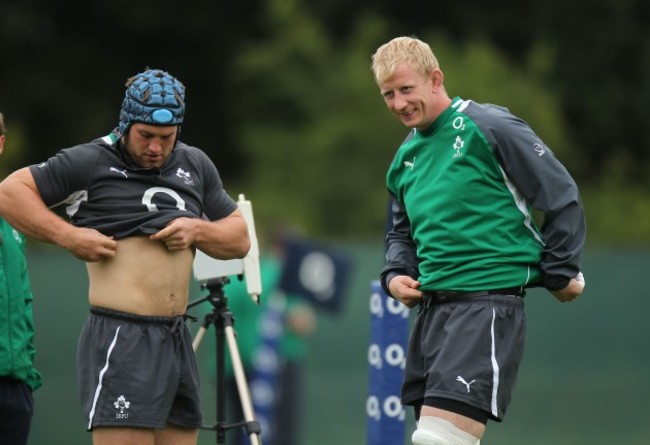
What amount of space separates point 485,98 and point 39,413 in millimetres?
9269

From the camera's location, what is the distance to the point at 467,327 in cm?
530

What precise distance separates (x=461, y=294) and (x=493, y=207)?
13.8 inches

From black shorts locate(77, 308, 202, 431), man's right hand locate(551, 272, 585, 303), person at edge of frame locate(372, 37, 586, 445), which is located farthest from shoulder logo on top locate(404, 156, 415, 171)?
black shorts locate(77, 308, 202, 431)

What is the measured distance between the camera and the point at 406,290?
549 cm

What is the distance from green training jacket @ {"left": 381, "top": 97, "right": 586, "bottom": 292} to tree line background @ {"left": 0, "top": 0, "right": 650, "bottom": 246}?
1359 centimetres

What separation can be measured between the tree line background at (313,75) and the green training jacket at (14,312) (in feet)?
42.6

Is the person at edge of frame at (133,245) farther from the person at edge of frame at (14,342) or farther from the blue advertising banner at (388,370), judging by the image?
the blue advertising banner at (388,370)

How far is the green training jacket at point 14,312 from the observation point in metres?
5.93

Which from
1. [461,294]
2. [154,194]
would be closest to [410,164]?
[461,294]

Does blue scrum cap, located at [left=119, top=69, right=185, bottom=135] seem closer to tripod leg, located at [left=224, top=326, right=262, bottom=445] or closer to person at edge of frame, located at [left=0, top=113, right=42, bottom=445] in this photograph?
person at edge of frame, located at [left=0, top=113, right=42, bottom=445]

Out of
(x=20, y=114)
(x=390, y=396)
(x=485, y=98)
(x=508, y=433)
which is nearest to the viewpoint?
(x=390, y=396)

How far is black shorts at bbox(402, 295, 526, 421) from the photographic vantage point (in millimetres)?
5246

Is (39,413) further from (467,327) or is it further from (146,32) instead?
(146,32)

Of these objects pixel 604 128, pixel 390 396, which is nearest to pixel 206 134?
pixel 604 128
